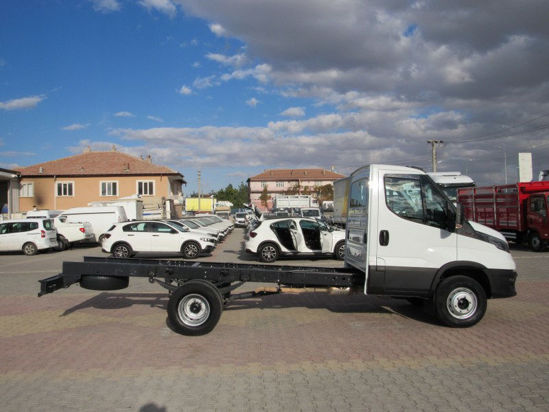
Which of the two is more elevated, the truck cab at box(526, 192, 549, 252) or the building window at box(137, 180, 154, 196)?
the building window at box(137, 180, 154, 196)

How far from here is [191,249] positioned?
1764cm

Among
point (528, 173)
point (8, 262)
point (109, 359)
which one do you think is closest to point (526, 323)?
point (109, 359)

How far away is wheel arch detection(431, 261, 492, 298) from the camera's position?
6.25 meters

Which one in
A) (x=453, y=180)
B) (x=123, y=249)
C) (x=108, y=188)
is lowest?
(x=123, y=249)

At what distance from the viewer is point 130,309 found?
7965mm

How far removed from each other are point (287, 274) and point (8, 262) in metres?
15.6

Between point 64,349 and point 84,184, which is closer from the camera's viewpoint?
point 64,349

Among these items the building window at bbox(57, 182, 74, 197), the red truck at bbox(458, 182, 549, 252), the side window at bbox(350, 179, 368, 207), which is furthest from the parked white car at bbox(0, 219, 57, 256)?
the building window at bbox(57, 182, 74, 197)

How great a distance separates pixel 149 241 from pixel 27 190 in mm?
34755

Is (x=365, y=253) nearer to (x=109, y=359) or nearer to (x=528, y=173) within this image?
(x=109, y=359)

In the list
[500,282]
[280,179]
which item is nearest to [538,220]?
[500,282]

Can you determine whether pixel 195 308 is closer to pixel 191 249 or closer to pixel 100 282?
pixel 100 282

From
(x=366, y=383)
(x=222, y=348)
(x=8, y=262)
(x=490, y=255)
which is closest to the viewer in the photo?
(x=366, y=383)

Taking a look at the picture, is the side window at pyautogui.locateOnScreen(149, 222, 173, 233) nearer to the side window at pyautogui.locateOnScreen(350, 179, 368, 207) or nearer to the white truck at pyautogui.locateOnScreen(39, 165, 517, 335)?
the white truck at pyautogui.locateOnScreen(39, 165, 517, 335)
